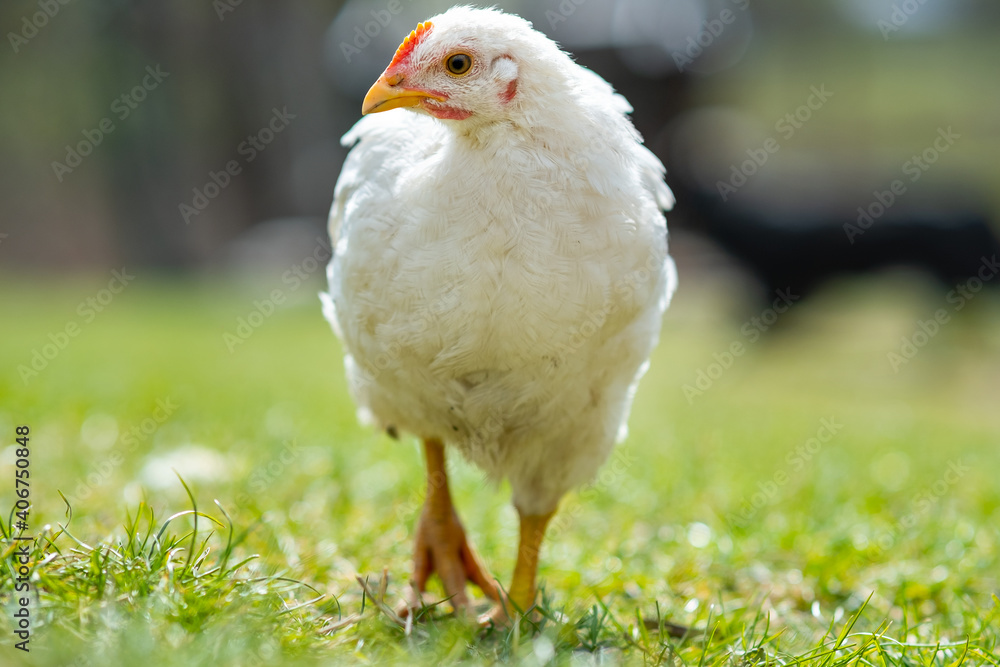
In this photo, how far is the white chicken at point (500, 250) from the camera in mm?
2459

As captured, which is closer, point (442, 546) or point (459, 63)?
point (459, 63)

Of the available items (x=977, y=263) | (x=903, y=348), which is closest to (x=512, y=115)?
(x=977, y=263)

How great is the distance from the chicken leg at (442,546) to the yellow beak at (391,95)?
1308mm

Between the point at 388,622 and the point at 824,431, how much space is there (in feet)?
16.4

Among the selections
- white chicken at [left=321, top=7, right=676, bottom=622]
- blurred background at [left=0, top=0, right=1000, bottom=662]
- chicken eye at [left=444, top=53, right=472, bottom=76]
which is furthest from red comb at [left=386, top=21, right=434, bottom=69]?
blurred background at [left=0, top=0, right=1000, bottom=662]

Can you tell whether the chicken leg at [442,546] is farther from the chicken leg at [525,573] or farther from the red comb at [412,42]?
the red comb at [412,42]

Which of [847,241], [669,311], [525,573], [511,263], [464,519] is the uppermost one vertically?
[511,263]

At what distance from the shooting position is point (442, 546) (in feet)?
10.6

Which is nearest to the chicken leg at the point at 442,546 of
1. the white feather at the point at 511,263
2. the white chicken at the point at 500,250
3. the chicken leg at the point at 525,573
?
the chicken leg at the point at 525,573

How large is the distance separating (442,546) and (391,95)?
1.67 metres

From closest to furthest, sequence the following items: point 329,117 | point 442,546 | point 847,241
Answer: point 442,546
point 847,241
point 329,117

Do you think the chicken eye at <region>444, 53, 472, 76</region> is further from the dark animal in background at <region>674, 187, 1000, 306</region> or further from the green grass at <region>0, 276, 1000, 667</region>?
the dark animal in background at <region>674, 187, 1000, 306</region>

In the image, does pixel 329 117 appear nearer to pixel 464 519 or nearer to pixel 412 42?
pixel 464 519

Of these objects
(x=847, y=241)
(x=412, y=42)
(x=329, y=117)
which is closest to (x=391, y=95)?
(x=412, y=42)
